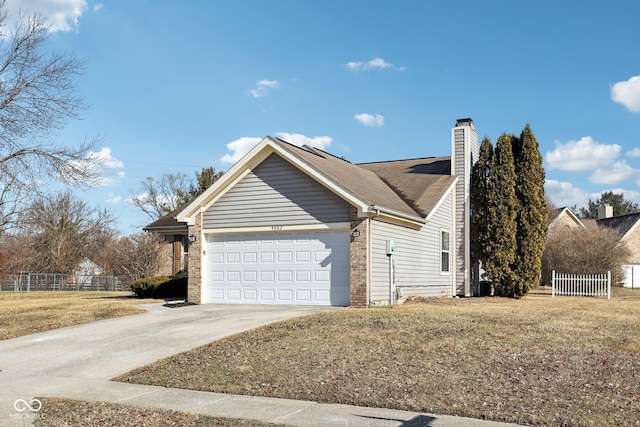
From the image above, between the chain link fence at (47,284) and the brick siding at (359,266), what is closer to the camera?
the brick siding at (359,266)

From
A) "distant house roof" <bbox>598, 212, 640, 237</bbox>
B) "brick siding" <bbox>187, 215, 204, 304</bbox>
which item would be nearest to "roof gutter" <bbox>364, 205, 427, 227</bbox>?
"brick siding" <bbox>187, 215, 204, 304</bbox>

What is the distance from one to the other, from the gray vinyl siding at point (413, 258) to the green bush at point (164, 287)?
7957mm

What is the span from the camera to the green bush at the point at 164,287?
868 inches

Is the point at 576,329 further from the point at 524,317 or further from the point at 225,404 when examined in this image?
the point at 225,404

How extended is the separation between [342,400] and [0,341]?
9323 mm

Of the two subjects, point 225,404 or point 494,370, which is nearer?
point 225,404

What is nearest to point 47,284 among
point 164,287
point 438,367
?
point 164,287

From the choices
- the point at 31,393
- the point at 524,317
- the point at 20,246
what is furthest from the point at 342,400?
the point at 20,246

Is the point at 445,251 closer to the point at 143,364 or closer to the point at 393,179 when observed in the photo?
the point at 393,179

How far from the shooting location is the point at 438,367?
923 cm

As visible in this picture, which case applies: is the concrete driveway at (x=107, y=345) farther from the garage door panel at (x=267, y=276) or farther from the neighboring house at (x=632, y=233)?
the neighboring house at (x=632, y=233)

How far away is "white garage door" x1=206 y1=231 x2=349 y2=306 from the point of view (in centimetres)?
1728

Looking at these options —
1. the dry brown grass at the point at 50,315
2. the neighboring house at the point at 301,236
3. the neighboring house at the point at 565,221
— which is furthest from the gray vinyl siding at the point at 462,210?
the neighboring house at the point at 565,221

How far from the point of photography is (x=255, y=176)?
18.7 metres
